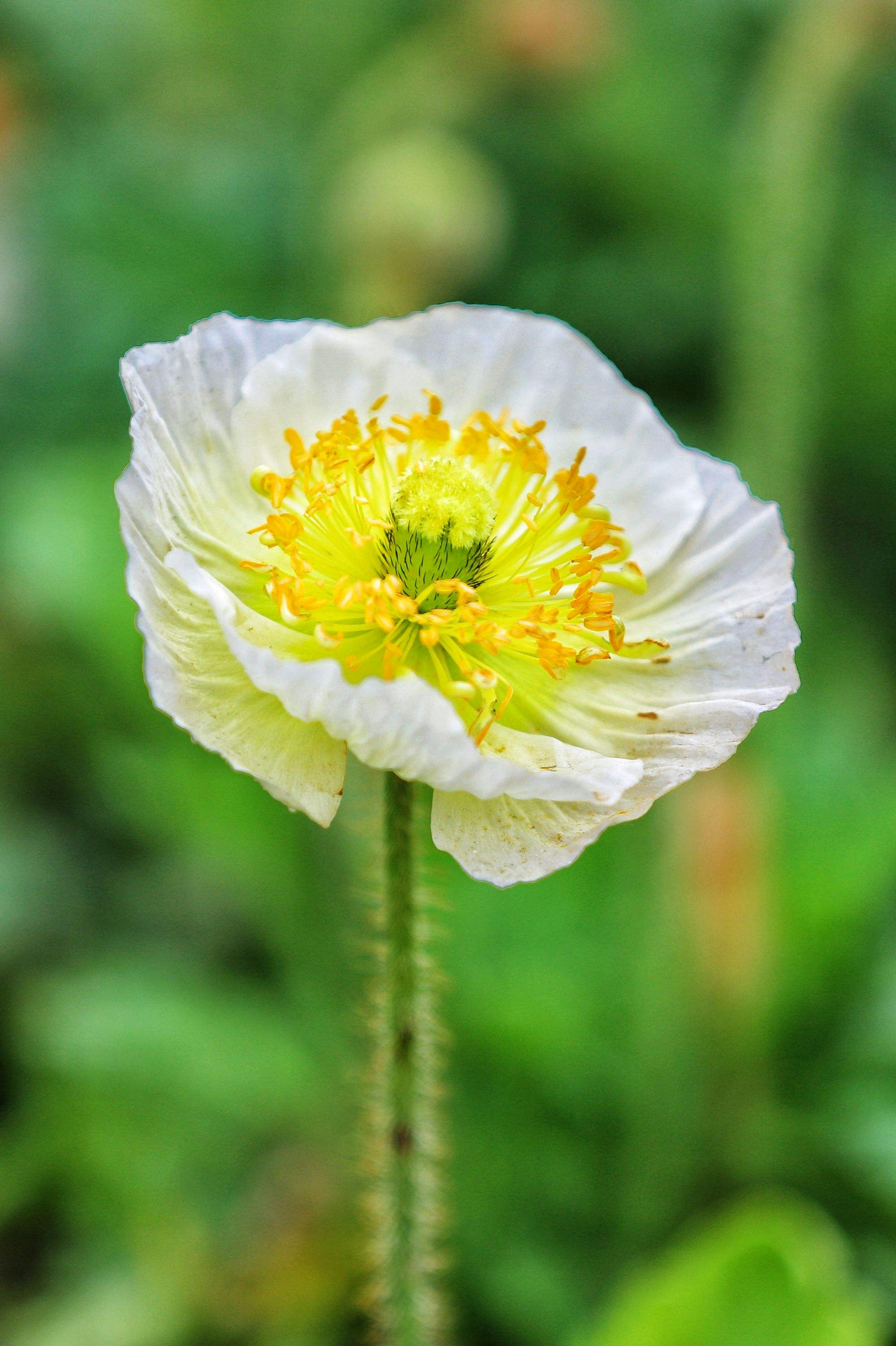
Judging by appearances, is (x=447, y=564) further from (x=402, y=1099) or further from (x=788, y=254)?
(x=788, y=254)

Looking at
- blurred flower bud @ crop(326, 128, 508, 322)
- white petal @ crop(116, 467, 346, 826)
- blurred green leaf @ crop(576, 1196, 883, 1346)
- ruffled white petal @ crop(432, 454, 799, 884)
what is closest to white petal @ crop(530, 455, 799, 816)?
ruffled white petal @ crop(432, 454, 799, 884)

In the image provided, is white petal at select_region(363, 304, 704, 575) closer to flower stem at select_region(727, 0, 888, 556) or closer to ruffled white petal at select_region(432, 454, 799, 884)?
ruffled white petal at select_region(432, 454, 799, 884)

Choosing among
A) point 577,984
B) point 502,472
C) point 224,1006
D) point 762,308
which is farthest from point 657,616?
point 762,308

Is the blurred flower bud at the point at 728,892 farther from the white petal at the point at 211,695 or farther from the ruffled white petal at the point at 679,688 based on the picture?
the white petal at the point at 211,695

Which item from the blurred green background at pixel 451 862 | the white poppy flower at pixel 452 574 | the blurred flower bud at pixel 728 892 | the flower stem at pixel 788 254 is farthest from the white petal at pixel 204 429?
the flower stem at pixel 788 254

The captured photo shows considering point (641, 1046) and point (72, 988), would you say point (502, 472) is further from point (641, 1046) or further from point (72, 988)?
point (72, 988)

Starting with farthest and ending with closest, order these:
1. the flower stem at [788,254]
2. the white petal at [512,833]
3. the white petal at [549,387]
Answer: the flower stem at [788,254]
the white petal at [549,387]
the white petal at [512,833]
